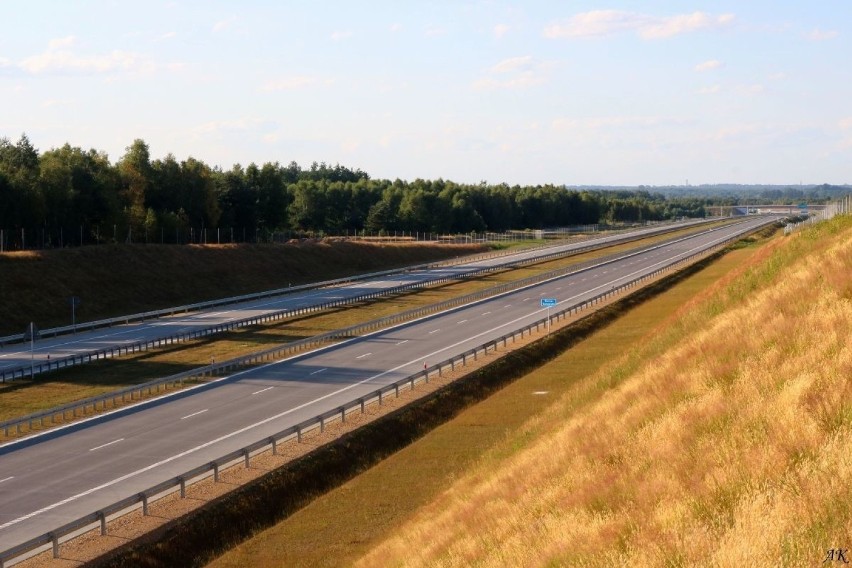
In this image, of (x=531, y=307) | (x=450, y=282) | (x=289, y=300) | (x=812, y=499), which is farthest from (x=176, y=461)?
(x=450, y=282)

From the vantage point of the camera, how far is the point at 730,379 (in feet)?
77.7

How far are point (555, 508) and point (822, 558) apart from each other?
7.06m

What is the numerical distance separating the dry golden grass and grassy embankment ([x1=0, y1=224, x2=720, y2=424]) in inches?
912

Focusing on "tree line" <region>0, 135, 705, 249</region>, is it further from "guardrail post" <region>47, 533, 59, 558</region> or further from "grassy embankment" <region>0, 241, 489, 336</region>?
"guardrail post" <region>47, 533, 59, 558</region>

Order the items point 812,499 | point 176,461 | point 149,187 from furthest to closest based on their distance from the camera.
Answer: point 149,187 < point 176,461 < point 812,499

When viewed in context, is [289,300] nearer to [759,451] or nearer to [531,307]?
[531,307]

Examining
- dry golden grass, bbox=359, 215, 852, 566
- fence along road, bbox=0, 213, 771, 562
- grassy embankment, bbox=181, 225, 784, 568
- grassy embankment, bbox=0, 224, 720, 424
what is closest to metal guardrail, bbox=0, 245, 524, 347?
grassy embankment, bbox=0, 224, 720, 424

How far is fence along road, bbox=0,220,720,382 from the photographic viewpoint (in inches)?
2250

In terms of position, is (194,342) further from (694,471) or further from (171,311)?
(694,471)

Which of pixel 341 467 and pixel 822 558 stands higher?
pixel 822 558

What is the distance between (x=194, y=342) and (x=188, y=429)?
25.6 metres

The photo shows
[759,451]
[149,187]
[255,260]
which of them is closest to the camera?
[759,451]

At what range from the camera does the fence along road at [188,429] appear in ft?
93.8

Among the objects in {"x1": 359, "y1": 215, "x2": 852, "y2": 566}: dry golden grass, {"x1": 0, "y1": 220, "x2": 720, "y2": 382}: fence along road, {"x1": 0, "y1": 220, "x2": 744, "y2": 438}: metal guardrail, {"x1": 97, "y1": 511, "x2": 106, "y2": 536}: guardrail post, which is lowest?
{"x1": 0, "y1": 220, "x2": 720, "y2": 382}: fence along road
